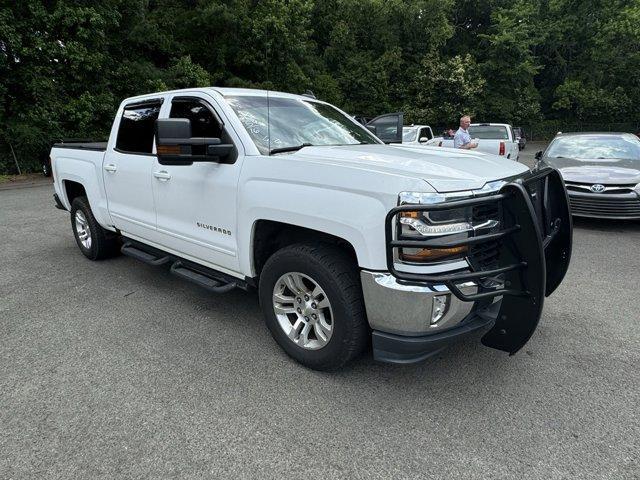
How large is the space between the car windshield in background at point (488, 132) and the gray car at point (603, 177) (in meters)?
5.99

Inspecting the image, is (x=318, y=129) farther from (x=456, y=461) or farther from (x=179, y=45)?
(x=179, y=45)

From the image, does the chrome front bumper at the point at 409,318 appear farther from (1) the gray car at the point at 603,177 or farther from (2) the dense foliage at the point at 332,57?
(2) the dense foliage at the point at 332,57

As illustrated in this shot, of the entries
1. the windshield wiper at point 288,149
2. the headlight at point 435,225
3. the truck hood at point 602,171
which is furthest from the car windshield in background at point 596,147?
the headlight at point 435,225

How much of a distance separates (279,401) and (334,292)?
764 millimetres

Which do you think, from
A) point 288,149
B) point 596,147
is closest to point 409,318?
point 288,149

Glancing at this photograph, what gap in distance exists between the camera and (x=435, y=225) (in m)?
2.42

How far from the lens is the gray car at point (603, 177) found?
670cm

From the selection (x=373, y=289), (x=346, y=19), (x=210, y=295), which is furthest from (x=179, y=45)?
(x=373, y=289)

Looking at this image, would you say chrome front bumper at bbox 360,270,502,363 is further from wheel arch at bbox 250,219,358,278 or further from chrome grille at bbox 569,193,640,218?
chrome grille at bbox 569,193,640,218

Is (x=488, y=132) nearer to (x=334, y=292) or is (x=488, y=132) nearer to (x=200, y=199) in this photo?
(x=200, y=199)

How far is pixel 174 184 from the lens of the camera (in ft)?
12.2

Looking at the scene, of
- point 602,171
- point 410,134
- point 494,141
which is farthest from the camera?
point 410,134

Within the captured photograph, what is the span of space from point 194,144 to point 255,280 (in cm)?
108

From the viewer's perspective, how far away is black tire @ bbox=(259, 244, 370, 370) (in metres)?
2.67
